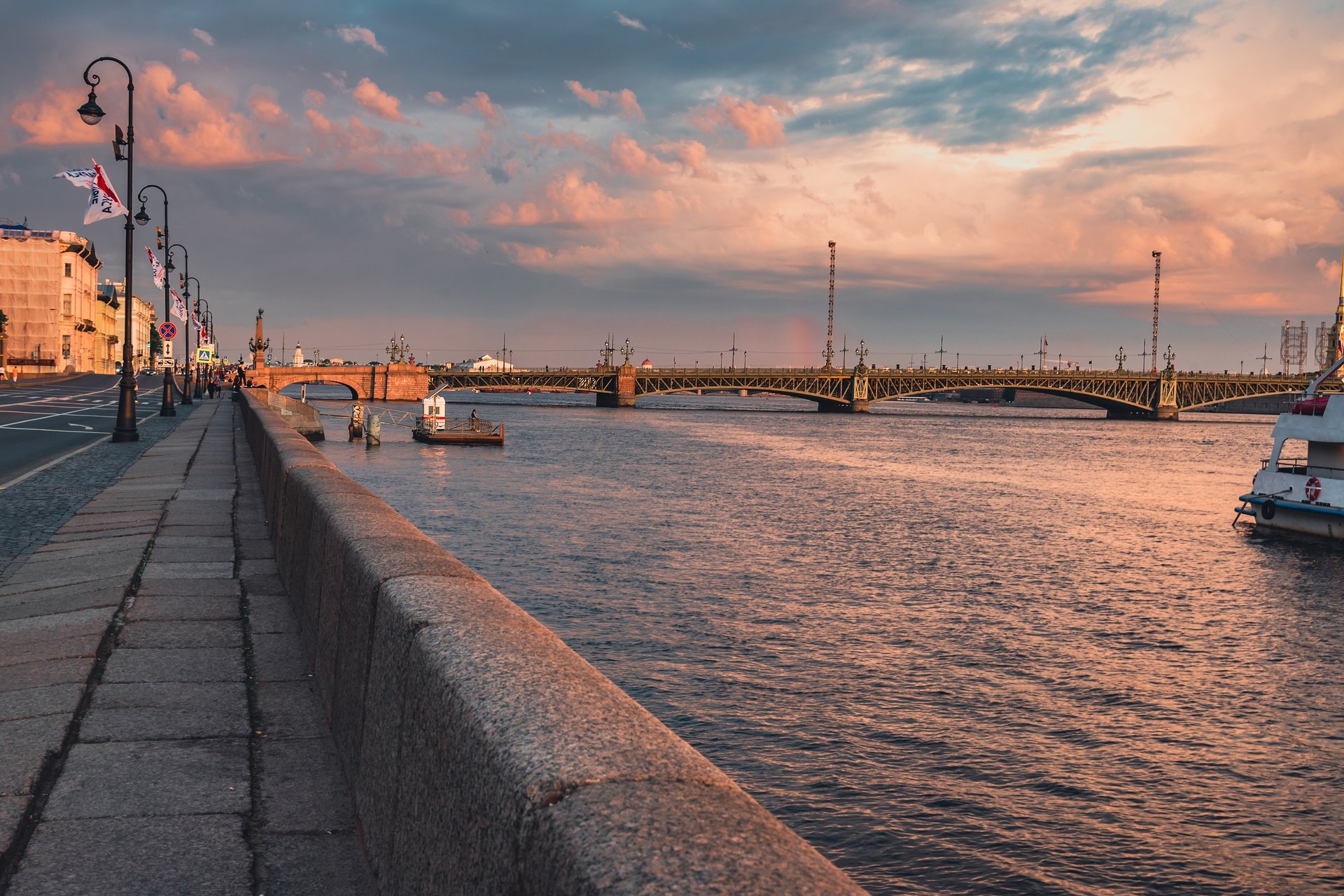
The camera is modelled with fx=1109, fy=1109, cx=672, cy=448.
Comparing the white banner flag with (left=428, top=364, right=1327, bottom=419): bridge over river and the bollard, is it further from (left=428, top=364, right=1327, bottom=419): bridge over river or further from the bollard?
(left=428, top=364, right=1327, bottom=419): bridge over river

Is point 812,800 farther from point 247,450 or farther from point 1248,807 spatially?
point 247,450

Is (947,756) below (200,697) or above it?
below

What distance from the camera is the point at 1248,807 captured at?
35.6 ft

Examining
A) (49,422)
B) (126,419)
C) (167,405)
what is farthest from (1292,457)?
(49,422)

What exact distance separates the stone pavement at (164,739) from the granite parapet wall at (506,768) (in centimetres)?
26

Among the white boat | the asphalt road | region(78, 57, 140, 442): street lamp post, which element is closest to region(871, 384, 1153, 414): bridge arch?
the white boat

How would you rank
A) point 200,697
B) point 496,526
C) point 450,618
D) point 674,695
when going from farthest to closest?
point 496,526 < point 674,695 < point 200,697 < point 450,618

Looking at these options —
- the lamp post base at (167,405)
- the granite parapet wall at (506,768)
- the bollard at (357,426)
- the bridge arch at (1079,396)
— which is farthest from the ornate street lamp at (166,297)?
the bridge arch at (1079,396)

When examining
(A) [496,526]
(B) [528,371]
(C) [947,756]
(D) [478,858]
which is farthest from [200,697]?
(B) [528,371]

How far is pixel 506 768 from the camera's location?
96.1 inches

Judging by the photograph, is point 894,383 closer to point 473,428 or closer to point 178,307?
point 473,428

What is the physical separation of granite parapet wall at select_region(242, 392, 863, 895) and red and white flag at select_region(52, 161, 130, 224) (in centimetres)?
2388

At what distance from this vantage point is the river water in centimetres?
984

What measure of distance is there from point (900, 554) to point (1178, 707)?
43.6ft
